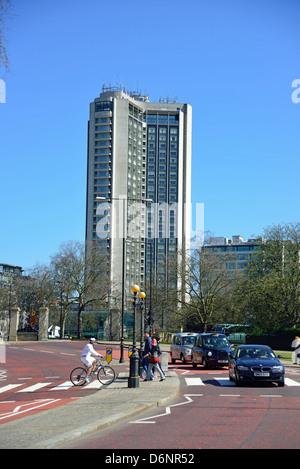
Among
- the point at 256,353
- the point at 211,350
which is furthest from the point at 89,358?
the point at 211,350

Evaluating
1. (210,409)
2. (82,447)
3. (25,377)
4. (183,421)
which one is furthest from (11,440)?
(25,377)

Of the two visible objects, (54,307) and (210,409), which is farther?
(54,307)

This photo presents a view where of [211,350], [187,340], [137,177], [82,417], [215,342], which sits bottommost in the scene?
[82,417]

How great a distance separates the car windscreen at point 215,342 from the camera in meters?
29.8

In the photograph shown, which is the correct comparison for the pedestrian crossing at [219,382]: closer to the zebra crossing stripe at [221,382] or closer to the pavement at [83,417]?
the zebra crossing stripe at [221,382]

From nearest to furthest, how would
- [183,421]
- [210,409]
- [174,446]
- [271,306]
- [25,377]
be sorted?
[174,446] < [183,421] < [210,409] < [25,377] < [271,306]

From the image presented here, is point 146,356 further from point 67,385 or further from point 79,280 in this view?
point 79,280

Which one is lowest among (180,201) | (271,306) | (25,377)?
(25,377)

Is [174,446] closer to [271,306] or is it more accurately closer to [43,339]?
[271,306]

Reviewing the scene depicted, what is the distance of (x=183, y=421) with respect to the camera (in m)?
12.0

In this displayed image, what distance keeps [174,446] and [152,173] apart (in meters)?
158

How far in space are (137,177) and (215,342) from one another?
12903cm

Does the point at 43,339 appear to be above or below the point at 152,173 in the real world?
below

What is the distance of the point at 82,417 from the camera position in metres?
12.4
